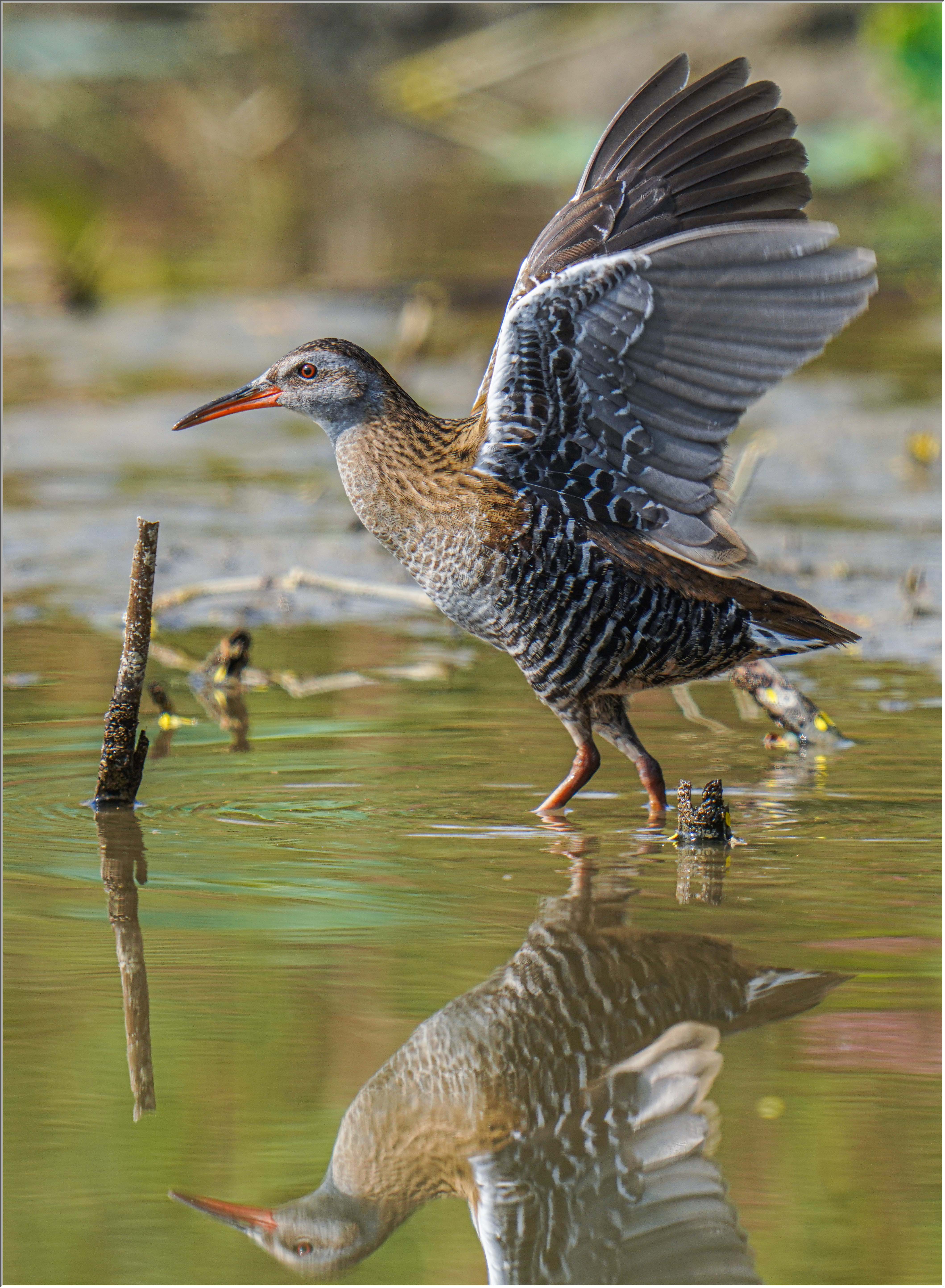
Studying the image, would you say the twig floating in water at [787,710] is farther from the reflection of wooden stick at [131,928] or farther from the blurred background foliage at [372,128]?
the blurred background foliage at [372,128]

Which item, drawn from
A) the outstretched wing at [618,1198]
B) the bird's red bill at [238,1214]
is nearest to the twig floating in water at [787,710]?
the outstretched wing at [618,1198]

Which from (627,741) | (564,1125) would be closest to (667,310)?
(627,741)

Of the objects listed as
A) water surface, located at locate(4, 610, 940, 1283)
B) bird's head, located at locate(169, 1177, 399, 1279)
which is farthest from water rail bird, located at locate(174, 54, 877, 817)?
bird's head, located at locate(169, 1177, 399, 1279)

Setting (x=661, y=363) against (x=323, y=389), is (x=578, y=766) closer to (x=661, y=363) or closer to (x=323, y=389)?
(x=661, y=363)

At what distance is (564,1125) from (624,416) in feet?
7.04

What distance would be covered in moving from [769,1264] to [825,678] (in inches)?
158

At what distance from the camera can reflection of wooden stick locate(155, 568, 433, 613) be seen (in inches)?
281

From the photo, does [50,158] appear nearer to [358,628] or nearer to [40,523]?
[40,523]

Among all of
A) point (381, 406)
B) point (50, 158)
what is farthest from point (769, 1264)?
point (50, 158)

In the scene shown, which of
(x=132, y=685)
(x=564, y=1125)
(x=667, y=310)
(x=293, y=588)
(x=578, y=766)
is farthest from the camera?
(x=293, y=588)

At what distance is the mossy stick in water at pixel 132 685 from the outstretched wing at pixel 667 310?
3.00ft

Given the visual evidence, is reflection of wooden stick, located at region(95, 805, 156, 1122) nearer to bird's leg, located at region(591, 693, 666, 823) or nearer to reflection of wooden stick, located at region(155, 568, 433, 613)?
bird's leg, located at region(591, 693, 666, 823)

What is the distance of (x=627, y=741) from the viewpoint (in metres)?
5.48

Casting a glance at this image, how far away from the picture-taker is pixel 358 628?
301 inches
